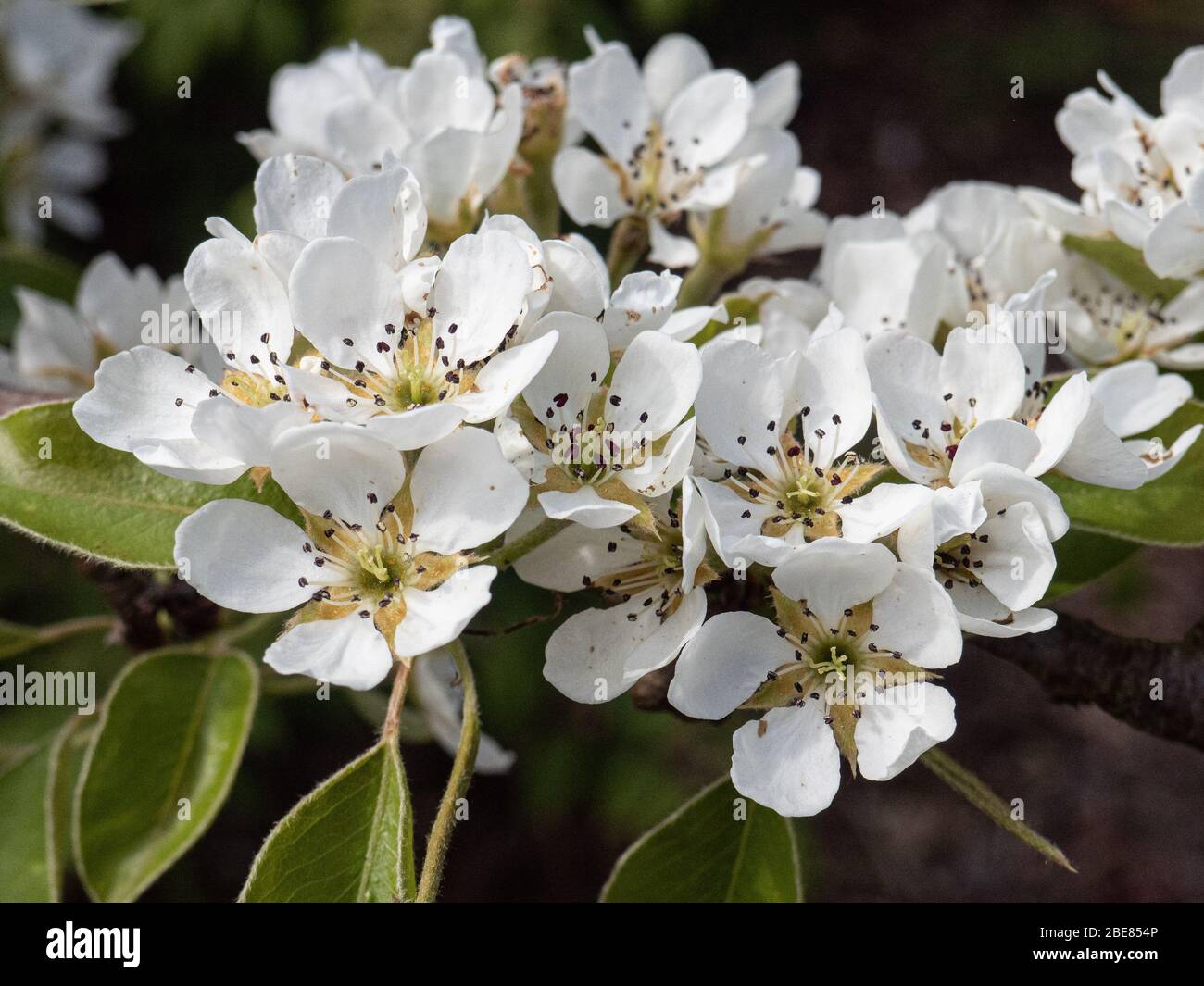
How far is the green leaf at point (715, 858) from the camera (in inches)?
51.5

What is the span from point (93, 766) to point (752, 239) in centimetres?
99

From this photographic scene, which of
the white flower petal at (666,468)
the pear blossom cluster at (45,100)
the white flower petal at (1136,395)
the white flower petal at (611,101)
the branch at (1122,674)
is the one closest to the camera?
the white flower petal at (666,468)

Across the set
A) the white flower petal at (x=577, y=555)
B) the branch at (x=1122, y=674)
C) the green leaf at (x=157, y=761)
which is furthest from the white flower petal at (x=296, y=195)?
the branch at (x=1122, y=674)

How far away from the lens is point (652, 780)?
3723 mm

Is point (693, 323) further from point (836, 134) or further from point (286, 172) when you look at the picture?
point (836, 134)

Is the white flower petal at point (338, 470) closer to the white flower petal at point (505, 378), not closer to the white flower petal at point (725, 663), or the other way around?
the white flower petal at point (505, 378)

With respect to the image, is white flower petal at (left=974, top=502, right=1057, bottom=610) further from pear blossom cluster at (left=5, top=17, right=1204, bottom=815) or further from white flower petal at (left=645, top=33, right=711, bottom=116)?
white flower petal at (left=645, top=33, right=711, bottom=116)

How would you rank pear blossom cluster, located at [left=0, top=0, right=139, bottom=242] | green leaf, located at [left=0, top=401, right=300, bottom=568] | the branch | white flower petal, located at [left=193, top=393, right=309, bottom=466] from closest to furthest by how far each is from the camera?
white flower petal, located at [left=193, top=393, right=309, bottom=466] < green leaf, located at [left=0, top=401, right=300, bottom=568] < the branch < pear blossom cluster, located at [left=0, top=0, right=139, bottom=242]

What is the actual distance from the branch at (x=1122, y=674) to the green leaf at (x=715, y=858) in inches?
12.2

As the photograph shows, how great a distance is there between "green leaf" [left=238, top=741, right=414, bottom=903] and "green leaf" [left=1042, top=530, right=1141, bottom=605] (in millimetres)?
737

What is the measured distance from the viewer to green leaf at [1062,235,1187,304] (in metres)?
1.42

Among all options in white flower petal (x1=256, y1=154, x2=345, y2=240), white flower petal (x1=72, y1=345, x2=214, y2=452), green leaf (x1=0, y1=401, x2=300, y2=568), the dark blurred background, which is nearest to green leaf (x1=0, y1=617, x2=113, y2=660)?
green leaf (x1=0, y1=401, x2=300, y2=568)

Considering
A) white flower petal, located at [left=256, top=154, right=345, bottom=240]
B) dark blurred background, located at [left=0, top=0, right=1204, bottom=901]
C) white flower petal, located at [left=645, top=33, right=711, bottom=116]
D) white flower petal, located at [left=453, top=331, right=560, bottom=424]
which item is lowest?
dark blurred background, located at [left=0, top=0, right=1204, bottom=901]
